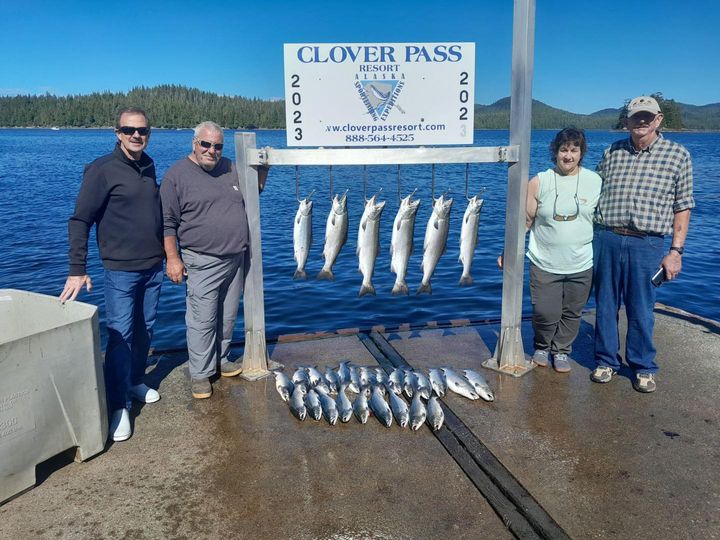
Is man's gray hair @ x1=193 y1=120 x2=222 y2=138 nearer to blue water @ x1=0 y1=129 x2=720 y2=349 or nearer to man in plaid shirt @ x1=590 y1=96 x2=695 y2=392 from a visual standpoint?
man in plaid shirt @ x1=590 y1=96 x2=695 y2=392

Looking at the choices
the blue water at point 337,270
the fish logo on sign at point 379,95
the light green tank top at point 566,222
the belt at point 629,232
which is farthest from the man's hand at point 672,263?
the blue water at point 337,270

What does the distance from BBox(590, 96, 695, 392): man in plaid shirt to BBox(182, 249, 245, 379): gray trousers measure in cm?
324

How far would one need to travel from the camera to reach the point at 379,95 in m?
5.13

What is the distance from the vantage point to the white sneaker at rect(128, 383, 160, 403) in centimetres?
488

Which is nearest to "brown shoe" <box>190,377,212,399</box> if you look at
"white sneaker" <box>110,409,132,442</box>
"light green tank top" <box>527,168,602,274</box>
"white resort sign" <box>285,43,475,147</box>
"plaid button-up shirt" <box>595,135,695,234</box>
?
"white sneaker" <box>110,409,132,442</box>

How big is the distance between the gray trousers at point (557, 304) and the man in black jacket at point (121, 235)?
11.0ft

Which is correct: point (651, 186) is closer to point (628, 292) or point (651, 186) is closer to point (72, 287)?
point (628, 292)

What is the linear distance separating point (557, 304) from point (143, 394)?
12.3ft

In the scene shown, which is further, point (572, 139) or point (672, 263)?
point (572, 139)

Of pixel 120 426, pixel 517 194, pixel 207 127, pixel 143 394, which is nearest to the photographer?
pixel 120 426

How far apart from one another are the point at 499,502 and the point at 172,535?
189cm

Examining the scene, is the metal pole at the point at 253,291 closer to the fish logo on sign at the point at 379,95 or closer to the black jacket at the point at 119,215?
the black jacket at the point at 119,215

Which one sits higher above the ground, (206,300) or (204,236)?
(204,236)

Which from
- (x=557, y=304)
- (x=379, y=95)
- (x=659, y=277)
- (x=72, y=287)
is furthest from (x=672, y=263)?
(x=72, y=287)
